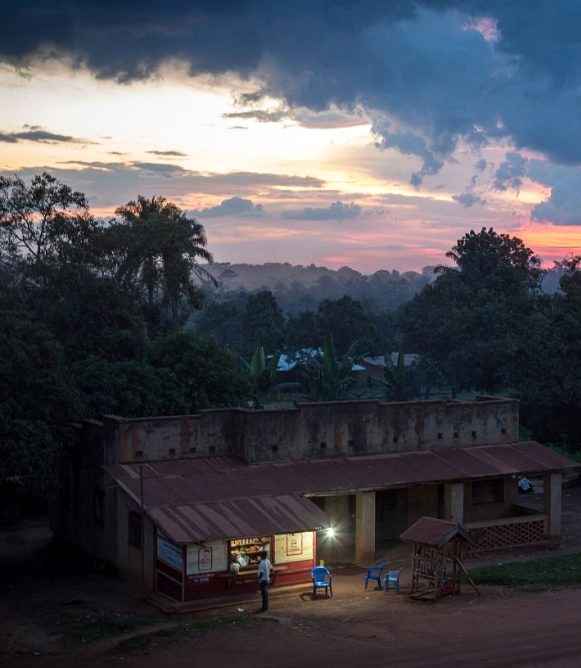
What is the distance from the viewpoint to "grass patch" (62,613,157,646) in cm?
2092

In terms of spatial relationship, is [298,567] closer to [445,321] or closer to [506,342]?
[506,342]

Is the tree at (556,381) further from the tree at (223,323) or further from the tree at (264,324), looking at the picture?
the tree at (223,323)

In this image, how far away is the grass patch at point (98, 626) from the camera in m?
20.9

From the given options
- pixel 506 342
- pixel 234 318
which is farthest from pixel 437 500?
pixel 234 318

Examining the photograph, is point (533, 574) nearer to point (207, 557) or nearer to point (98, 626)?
point (207, 557)

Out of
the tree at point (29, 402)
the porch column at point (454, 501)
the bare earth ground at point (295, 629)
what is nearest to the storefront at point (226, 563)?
the bare earth ground at point (295, 629)

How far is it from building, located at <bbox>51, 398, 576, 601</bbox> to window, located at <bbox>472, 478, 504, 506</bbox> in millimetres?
51

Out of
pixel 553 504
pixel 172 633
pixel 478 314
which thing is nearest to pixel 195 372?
pixel 553 504

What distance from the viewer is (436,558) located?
24.1 meters

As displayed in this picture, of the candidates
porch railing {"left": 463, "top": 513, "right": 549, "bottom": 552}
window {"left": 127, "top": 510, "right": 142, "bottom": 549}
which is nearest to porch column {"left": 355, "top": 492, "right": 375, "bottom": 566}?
porch railing {"left": 463, "top": 513, "right": 549, "bottom": 552}

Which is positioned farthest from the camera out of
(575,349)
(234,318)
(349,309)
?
(234,318)

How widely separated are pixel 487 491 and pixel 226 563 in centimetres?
1151

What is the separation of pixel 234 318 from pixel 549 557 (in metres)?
89.4

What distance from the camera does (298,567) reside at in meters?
25.0
